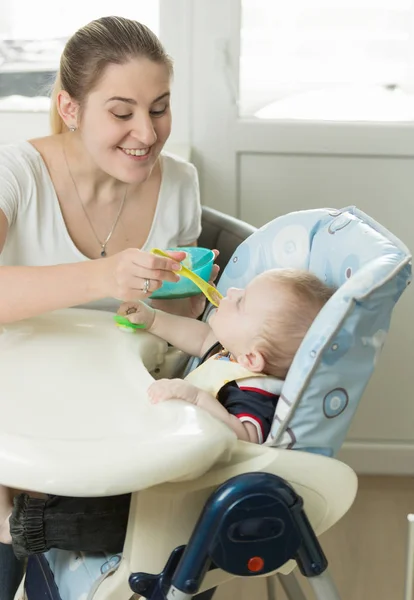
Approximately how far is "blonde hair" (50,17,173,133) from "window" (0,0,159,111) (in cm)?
71

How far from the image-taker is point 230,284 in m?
1.53

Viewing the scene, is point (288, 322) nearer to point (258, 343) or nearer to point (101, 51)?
point (258, 343)

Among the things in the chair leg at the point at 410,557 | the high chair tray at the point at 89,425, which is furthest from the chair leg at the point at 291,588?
the high chair tray at the point at 89,425

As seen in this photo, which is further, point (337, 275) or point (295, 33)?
point (295, 33)

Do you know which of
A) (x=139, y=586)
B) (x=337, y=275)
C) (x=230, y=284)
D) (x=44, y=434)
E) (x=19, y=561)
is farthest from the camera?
(x=19, y=561)

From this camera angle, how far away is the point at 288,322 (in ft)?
4.09

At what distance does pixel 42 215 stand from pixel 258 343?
1.92 ft

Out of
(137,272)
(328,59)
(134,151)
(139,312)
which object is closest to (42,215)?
(134,151)

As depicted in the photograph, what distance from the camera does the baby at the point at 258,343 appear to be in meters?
1.22

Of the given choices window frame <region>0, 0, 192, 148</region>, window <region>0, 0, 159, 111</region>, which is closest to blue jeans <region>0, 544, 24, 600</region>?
window frame <region>0, 0, 192, 148</region>

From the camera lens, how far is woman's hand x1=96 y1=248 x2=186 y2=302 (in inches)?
48.3

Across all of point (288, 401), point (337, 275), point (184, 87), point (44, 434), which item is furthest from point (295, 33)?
point (44, 434)

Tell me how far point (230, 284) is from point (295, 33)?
3.20 ft

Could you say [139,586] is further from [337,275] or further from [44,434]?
[337,275]
